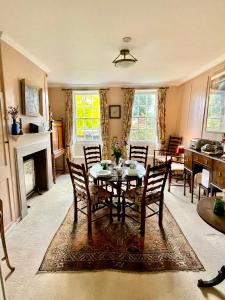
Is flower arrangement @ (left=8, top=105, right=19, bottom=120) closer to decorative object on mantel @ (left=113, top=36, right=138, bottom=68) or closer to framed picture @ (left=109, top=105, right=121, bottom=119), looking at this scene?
decorative object on mantel @ (left=113, top=36, right=138, bottom=68)

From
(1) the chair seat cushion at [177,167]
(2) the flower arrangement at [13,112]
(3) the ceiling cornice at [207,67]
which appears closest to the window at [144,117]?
(3) the ceiling cornice at [207,67]

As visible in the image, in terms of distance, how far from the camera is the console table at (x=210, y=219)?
124cm

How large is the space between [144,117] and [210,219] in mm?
4363

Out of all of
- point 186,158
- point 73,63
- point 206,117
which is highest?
point 73,63

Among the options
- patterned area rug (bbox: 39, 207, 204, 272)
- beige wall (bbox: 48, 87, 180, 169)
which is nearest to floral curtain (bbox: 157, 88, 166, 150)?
beige wall (bbox: 48, 87, 180, 169)

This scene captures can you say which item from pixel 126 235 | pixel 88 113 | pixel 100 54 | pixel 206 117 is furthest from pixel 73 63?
pixel 126 235

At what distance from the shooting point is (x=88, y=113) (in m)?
5.47

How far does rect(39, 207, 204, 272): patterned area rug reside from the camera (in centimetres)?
190

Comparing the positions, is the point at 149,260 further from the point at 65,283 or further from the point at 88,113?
the point at 88,113

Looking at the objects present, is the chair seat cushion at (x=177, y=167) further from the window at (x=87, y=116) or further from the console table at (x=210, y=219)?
the window at (x=87, y=116)

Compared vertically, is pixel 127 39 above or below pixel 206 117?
above

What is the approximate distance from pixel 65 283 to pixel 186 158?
2.90 m

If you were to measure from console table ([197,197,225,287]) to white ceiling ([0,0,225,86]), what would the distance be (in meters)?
1.84

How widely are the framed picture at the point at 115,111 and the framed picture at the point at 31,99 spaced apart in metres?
2.19
